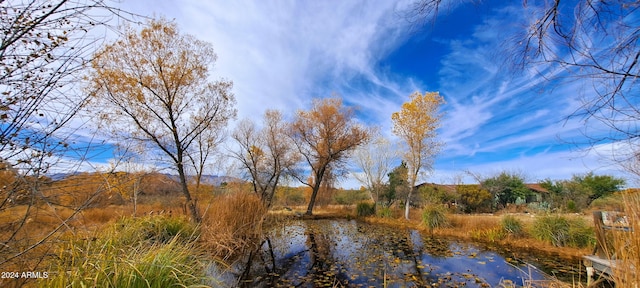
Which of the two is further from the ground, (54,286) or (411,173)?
(411,173)

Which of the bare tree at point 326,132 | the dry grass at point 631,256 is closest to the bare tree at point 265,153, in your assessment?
the bare tree at point 326,132

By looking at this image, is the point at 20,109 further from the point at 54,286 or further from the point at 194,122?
the point at 194,122

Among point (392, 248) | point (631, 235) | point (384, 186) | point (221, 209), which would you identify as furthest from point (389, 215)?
point (631, 235)

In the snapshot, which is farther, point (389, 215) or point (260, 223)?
point (389, 215)

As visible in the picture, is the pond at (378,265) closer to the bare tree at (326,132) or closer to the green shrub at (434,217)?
the green shrub at (434,217)

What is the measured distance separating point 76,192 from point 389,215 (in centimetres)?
1604

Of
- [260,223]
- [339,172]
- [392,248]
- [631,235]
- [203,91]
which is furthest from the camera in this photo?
[339,172]

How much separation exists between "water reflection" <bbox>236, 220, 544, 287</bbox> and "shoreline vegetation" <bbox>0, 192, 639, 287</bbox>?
0.86 m

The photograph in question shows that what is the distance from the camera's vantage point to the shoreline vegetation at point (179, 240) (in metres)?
1.90

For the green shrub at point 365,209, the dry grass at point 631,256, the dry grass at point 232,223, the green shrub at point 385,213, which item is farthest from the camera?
the green shrub at point 365,209

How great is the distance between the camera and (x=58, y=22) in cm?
178

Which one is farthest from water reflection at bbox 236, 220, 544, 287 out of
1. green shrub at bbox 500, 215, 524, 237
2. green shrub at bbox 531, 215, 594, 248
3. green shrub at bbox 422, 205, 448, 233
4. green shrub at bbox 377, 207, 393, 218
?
green shrub at bbox 377, 207, 393, 218

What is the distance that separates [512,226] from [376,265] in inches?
261

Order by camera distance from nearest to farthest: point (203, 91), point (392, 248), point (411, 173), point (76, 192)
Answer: point (76, 192) < point (392, 248) < point (203, 91) < point (411, 173)
